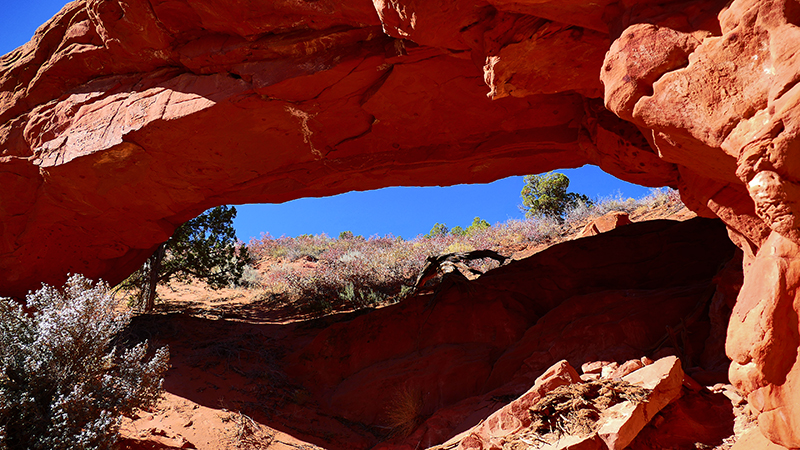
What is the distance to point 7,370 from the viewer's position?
14.6 feet

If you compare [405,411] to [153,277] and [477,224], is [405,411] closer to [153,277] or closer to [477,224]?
[153,277]

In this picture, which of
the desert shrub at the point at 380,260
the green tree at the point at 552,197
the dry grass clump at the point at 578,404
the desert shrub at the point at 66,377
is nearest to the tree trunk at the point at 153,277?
the desert shrub at the point at 380,260

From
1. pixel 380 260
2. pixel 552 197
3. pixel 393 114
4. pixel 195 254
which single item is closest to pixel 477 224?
pixel 552 197

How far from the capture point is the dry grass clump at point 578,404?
3.75m

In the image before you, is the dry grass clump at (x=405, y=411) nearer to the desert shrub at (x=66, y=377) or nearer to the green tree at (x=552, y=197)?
the desert shrub at (x=66, y=377)

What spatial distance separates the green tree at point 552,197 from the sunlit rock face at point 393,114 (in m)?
10.1

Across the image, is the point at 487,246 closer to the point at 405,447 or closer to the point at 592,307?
the point at 592,307

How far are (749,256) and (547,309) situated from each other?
13.3 feet

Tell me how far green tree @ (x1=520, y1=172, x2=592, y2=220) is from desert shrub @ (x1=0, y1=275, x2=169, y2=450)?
579 inches

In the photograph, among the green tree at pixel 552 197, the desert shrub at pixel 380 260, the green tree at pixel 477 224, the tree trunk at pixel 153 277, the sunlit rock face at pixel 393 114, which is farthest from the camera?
the green tree at pixel 477 224

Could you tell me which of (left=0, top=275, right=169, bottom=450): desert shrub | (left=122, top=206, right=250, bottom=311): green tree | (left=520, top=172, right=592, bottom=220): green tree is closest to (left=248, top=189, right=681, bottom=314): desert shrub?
(left=520, top=172, right=592, bottom=220): green tree

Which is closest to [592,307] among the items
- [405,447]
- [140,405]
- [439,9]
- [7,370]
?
[405,447]

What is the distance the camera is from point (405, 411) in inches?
239

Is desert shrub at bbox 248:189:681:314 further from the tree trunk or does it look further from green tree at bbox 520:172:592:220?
the tree trunk
